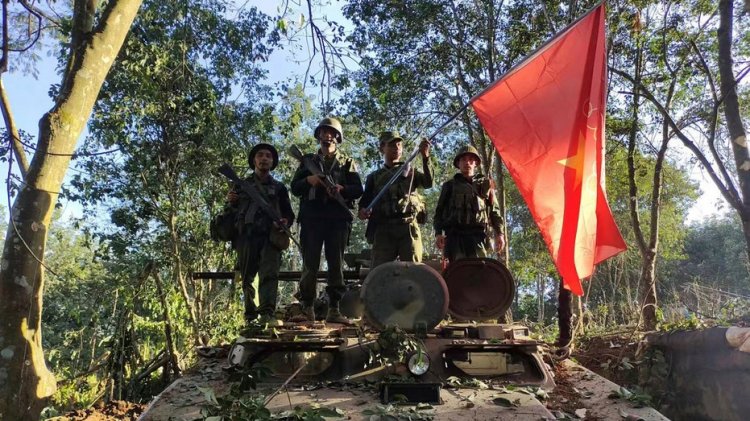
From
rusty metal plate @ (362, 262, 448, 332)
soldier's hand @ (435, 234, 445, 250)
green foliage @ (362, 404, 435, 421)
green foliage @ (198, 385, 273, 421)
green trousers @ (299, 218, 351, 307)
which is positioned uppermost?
soldier's hand @ (435, 234, 445, 250)

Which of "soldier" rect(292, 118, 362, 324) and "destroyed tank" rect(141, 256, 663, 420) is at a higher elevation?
"soldier" rect(292, 118, 362, 324)

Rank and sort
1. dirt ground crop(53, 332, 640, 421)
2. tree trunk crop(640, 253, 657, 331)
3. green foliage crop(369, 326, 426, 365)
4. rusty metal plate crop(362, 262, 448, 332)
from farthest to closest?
tree trunk crop(640, 253, 657, 331), rusty metal plate crop(362, 262, 448, 332), green foliage crop(369, 326, 426, 365), dirt ground crop(53, 332, 640, 421)

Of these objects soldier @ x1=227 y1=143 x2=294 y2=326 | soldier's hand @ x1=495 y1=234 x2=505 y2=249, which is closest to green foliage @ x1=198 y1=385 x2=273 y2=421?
soldier @ x1=227 y1=143 x2=294 y2=326

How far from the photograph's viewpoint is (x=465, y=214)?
6.04m

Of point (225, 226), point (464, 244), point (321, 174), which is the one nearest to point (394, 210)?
point (321, 174)

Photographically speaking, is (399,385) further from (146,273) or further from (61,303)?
(61,303)

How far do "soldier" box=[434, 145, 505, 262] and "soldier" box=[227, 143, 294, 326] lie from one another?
1643mm

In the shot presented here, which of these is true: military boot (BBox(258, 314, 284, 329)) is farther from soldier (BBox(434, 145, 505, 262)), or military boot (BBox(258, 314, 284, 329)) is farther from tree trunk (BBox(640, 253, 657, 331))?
tree trunk (BBox(640, 253, 657, 331))

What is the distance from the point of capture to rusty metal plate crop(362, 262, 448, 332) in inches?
165

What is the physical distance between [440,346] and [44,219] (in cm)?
391

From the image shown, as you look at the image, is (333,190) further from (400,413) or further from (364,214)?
(400,413)

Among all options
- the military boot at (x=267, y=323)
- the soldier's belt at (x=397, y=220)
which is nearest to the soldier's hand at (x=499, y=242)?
the soldier's belt at (x=397, y=220)

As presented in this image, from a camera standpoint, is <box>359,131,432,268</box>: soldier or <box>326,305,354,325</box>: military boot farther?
<box>359,131,432,268</box>: soldier

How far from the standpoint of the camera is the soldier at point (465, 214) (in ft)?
19.8
